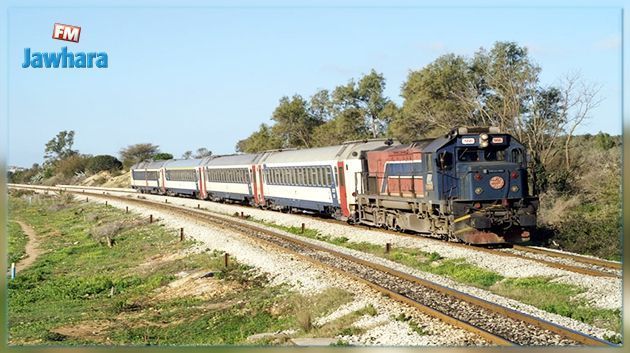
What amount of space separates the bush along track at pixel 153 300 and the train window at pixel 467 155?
7.28m

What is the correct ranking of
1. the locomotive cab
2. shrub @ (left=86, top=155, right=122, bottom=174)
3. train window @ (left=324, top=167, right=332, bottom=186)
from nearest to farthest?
the locomotive cab
train window @ (left=324, top=167, right=332, bottom=186)
shrub @ (left=86, top=155, right=122, bottom=174)

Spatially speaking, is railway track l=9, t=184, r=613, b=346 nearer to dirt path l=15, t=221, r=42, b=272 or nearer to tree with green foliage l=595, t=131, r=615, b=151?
dirt path l=15, t=221, r=42, b=272

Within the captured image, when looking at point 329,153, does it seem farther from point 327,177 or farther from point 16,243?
point 16,243

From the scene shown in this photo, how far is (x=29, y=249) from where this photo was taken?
3859cm

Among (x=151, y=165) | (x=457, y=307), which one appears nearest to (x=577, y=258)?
(x=457, y=307)

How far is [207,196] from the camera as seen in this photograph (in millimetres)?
62031

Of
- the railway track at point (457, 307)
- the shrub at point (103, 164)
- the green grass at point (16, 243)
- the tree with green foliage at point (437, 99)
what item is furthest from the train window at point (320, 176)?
the shrub at point (103, 164)

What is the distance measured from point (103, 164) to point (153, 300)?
338 ft

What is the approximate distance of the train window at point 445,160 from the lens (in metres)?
23.0

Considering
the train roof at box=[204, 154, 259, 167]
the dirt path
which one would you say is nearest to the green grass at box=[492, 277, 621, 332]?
the dirt path

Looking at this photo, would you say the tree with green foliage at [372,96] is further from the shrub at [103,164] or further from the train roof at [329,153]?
the shrub at [103,164]

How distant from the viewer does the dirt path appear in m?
32.7

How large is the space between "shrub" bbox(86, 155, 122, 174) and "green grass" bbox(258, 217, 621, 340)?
327 feet

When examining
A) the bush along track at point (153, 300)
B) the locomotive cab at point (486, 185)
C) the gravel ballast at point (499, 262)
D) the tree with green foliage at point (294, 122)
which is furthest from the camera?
the tree with green foliage at point (294, 122)
